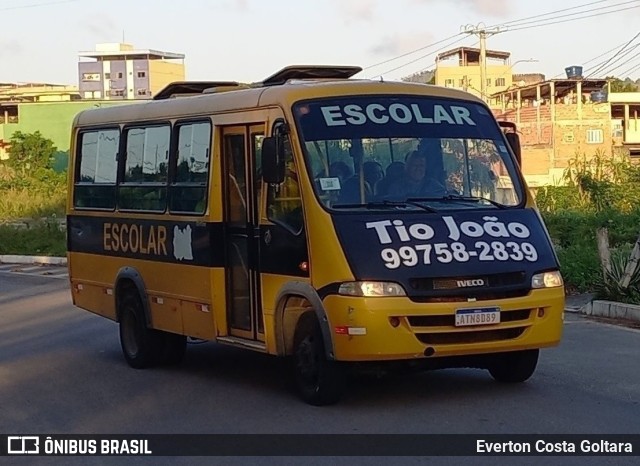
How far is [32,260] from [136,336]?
59.3ft

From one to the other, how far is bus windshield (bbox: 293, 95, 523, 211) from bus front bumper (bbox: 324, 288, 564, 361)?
948 millimetres

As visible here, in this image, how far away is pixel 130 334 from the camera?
40.7 feet

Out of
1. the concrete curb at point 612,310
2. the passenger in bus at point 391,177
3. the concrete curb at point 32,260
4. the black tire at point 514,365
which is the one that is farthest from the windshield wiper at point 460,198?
the concrete curb at point 32,260

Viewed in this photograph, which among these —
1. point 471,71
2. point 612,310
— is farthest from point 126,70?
point 612,310

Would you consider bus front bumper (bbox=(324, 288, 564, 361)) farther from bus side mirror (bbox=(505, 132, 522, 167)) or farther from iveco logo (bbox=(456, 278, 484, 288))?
bus side mirror (bbox=(505, 132, 522, 167))

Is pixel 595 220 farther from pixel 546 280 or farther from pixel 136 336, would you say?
pixel 546 280

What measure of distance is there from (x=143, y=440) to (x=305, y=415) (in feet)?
4.26

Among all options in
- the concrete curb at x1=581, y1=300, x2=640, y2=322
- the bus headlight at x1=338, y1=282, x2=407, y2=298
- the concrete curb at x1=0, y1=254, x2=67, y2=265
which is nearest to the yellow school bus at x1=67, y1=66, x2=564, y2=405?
the bus headlight at x1=338, y1=282, x2=407, y2=298

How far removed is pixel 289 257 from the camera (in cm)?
947

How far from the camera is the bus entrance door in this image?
1013 cm

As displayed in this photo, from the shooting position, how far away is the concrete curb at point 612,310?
1480 cm

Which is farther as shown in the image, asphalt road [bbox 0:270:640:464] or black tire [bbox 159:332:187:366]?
black tire [bbox 159:332:187:366]

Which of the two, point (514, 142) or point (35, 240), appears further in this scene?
point (35, 240)

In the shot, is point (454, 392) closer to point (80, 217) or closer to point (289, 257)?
point (289, 257)
